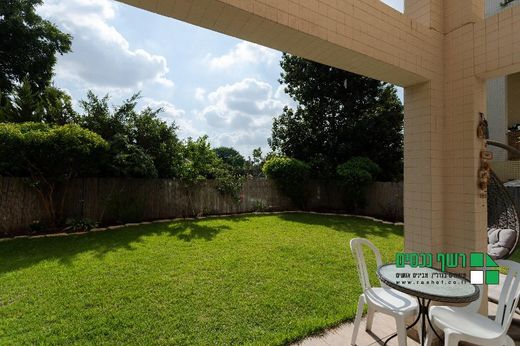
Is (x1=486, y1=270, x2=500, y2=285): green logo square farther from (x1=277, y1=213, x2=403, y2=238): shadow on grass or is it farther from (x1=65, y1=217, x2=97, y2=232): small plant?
Result: (x1=65, y1=217, x2=97, y2=232): small plant

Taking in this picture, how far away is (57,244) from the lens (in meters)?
5.64

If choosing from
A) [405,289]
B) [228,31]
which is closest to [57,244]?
[228,31]

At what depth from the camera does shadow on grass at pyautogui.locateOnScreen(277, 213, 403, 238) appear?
7.43m

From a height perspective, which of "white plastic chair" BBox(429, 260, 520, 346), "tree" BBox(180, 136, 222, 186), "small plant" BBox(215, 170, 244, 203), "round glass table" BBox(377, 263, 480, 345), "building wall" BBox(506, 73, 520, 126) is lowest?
"white plastic chair" BBox(429, 260, 520, 346)

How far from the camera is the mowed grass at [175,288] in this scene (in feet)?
8.58

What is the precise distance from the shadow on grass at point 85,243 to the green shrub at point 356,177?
206 inches

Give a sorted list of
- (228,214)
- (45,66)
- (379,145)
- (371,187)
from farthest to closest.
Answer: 1. (45,66)
2. (379,145)
3. (371,187)
4. (228,214)

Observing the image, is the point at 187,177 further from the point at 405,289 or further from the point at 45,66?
the point at 45,66

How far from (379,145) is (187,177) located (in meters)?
8.49

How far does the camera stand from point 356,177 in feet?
33.2

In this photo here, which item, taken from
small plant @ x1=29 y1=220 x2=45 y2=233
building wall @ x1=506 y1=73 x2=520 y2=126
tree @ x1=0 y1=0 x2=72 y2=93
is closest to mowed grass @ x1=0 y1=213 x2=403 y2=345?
small plant @ x1=29 y1=220 x2=45 y2=233

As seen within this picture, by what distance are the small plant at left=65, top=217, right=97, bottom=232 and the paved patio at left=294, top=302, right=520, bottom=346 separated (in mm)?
6674

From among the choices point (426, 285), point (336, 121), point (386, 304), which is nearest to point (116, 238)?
point (386, 304)

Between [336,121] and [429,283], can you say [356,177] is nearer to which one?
[336,121]
